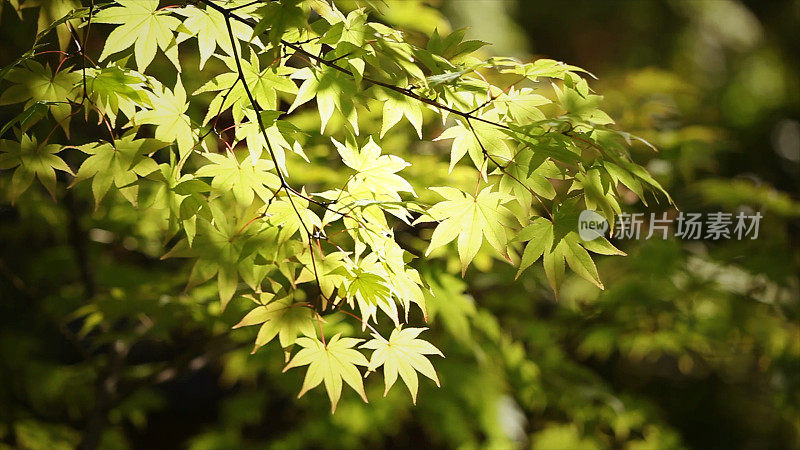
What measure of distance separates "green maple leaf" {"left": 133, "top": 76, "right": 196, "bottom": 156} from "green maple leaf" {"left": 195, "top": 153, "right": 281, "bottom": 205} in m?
0.05

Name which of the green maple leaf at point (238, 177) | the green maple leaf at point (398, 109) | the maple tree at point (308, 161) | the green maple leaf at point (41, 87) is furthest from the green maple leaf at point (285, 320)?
the green maple leaf at point (41, 87)

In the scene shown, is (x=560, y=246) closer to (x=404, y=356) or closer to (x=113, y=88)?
(x=404, y=356)

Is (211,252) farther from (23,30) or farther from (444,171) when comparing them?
(23,30)

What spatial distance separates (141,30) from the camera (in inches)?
29.5

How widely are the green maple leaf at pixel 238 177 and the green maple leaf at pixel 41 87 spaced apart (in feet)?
0.71

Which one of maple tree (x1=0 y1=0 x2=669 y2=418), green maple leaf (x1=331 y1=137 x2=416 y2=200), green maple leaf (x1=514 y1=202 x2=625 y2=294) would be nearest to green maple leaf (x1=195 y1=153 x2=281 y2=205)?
maple tree (x1=0 y1=0 x2=669 y2=418)

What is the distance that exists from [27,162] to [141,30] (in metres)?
0.24

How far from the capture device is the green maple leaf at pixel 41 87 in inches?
30.6

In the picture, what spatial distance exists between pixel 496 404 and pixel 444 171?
825mm

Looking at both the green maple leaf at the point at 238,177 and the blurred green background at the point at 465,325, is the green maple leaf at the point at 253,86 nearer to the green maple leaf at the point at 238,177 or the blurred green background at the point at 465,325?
the green maple leaf at the point at 238,177

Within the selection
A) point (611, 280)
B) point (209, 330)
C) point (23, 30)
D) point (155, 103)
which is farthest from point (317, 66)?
point (611, 280)

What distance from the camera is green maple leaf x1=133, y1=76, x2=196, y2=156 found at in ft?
2.44

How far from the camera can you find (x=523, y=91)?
79cm

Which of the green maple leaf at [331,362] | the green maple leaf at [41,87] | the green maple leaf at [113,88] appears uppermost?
the green maple leaf at [113,88]
